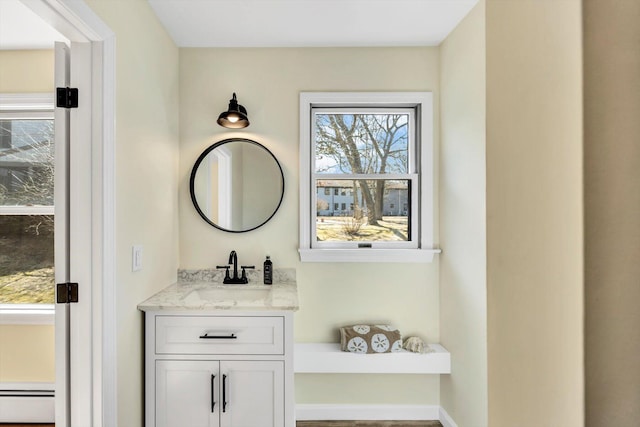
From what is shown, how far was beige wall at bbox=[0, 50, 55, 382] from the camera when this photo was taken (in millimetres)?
2395

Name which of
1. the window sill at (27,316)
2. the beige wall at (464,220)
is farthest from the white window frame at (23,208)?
the beige wall at (464,220)

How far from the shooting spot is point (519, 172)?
0.41 m

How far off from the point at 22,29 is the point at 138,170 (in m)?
1.25

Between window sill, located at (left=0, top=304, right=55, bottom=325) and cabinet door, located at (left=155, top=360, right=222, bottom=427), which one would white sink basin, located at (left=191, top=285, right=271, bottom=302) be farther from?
window sill, located at (left=0, top=304, right=55, bottom=325)

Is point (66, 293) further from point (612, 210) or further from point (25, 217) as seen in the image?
point (612, 210)

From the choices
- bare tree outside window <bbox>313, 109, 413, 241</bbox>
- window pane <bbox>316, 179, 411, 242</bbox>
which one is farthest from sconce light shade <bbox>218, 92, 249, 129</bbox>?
window pane <bbox>316, 179, 411, 242</bbox>

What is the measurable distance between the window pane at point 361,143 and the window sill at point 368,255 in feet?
1.87

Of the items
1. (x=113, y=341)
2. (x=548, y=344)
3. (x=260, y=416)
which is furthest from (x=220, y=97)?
(x=548, y=344)

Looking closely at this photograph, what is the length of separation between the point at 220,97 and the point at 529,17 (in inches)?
94.6

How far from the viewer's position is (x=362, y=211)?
2.63m

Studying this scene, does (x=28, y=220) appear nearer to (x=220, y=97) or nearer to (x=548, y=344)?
(x=220, y=97)

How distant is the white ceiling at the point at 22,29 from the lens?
1969 mm

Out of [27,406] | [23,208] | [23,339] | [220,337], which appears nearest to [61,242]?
[220,337]

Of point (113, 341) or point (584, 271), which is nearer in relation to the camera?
point (584, 271)
